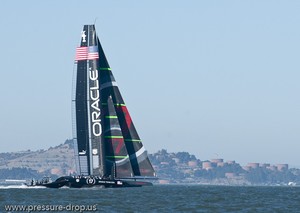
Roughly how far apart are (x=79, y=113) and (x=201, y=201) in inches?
985

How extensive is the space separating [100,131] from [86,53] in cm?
893

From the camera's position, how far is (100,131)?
12300cm

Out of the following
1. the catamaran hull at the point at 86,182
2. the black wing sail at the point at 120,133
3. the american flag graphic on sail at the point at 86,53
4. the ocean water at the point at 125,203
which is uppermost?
the american flag graphic on sail at the point at 86,53

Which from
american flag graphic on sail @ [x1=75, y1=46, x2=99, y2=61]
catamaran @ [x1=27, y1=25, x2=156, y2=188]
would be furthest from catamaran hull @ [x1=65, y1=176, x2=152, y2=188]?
american flag graphic on sail @ [x1=75, y1=46, x2=99, y2=61]

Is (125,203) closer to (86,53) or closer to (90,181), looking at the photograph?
(90,181)

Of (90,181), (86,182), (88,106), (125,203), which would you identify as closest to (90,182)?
(90,181)

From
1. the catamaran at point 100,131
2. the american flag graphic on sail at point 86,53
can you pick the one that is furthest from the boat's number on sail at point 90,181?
the american flag graphic on sail at point 86,53

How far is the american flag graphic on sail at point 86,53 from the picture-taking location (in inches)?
4815

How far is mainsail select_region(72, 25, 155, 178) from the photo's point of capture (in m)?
122

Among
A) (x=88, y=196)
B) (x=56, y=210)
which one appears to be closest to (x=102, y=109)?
(x=88, y=196)

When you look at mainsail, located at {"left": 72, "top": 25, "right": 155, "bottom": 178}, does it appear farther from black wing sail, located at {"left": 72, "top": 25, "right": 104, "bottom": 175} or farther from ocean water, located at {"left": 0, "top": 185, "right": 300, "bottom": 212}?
ocean water, located at {"left": 0, "top": 185, "right": 300, "bottom": 212}

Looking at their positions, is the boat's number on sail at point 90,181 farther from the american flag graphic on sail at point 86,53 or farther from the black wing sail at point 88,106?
the american flag graphic on sail at point 86,53

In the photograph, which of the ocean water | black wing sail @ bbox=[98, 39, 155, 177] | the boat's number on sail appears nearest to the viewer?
the ocean water

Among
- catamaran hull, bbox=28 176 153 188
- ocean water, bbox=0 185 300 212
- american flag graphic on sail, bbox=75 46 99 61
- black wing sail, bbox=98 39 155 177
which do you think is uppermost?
american flag graphic on sail, bbox=75 46 99 61
